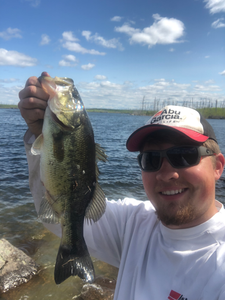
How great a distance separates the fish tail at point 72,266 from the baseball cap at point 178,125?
1319 mm

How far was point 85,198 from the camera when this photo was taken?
202 centimetres

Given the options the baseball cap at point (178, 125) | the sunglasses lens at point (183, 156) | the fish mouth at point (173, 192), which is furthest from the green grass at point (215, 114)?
the fish mouth at point (173, 192)

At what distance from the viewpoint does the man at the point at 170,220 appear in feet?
5.82

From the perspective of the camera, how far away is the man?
1.77 m

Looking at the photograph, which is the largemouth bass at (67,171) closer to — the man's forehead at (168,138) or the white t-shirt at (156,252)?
the white t-shirt at (156,252)

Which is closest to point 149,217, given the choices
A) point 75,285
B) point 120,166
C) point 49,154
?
point 49,154

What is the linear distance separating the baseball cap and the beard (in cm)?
69

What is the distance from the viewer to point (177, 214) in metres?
2.07

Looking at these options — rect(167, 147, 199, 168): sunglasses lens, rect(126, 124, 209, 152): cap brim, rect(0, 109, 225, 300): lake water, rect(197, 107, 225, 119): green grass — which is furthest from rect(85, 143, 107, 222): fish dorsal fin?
rect(197, 107, 225, 119): green grass

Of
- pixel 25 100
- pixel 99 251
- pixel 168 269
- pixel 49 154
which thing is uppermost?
pixel 25 100

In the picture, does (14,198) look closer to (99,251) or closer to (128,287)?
(99,251)

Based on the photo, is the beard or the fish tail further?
the beard

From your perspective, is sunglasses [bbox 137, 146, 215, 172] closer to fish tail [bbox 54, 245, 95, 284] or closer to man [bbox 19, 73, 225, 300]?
man [bbox 19, 73, 225, 300]

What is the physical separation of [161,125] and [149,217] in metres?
1.12
